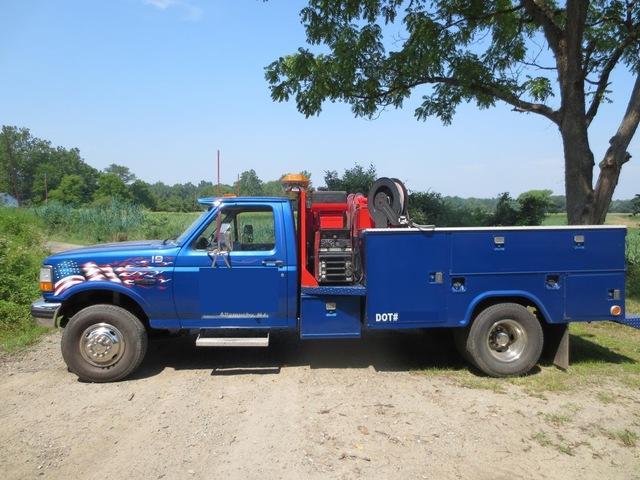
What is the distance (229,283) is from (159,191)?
3546 inches

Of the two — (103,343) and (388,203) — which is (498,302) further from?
(103,343)

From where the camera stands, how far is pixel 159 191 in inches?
3553

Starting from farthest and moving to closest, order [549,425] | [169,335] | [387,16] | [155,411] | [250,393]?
[387,16] → [169,335] → [250,393] → [155,411] → [549,425]

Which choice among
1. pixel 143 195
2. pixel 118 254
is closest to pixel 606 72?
pixel 118 254

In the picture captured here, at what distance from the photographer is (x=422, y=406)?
4902 mm

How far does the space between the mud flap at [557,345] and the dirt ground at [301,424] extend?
0.57 m

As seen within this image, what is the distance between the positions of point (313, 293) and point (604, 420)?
3177 millimetres

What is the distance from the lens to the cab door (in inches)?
219

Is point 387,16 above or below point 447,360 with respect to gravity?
above

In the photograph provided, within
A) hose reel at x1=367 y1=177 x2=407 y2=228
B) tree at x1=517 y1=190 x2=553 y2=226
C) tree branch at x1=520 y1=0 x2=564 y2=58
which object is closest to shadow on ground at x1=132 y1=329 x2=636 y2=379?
hose reel at x1=367 y1=177 x2=407 y2=228

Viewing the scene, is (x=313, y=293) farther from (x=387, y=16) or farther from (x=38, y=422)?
(x=387, y=16)

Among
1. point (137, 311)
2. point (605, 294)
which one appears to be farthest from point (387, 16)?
point (137, 311)

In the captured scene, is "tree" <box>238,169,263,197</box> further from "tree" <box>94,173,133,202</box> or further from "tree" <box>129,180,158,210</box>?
"tree" <box>94,173,133,202</box>

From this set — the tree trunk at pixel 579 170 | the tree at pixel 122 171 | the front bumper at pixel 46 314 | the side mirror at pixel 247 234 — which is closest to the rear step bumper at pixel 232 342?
the side mirror at pixel 247 234
